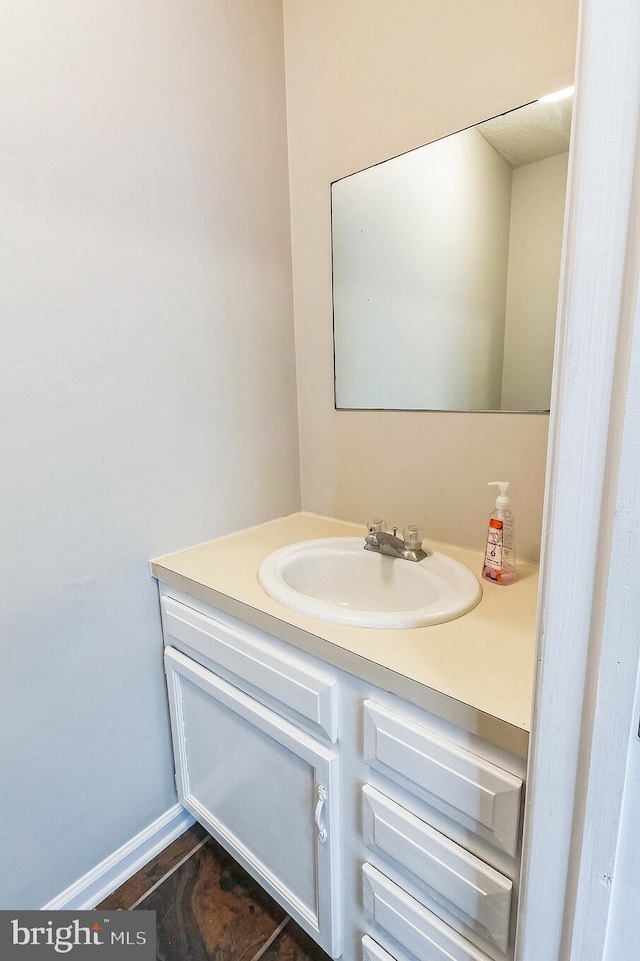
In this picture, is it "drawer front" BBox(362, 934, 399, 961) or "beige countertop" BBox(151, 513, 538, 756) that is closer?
"beige countertop" BBox(151, 513, 538, 756)

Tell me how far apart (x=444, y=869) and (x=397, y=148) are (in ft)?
4.80

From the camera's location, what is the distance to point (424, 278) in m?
1.17

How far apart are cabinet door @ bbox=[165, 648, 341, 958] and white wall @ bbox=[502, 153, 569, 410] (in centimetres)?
84

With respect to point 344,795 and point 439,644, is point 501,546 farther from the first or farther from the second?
point 344,795

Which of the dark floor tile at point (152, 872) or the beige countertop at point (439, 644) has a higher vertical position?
the beige countertop at point (439, 644)

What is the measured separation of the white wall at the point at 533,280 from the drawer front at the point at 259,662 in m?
0.73

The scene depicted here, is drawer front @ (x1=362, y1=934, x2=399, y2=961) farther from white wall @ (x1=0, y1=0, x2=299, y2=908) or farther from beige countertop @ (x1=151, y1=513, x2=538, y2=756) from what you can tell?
white wall @ (x1=0, y1=0, x2=299, y2=908)

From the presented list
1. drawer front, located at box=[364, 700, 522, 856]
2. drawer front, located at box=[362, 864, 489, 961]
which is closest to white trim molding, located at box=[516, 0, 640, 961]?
drawer front, located at box=[364, 700, 522, 856]

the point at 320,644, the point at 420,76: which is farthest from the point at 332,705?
the point at 420,76

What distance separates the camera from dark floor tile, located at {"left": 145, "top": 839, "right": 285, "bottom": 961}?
1.04 meters

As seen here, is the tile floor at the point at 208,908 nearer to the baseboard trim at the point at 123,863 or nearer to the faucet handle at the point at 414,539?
the baseboard trim at the point at 123,863

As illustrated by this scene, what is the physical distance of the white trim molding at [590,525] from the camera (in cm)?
32

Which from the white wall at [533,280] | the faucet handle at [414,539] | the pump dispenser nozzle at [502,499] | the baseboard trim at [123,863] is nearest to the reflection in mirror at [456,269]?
the white wall at [533,280]

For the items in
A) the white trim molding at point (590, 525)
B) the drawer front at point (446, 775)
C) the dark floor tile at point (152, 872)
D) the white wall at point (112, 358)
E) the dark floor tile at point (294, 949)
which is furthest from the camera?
the dark floor tile at point (152, 872)
